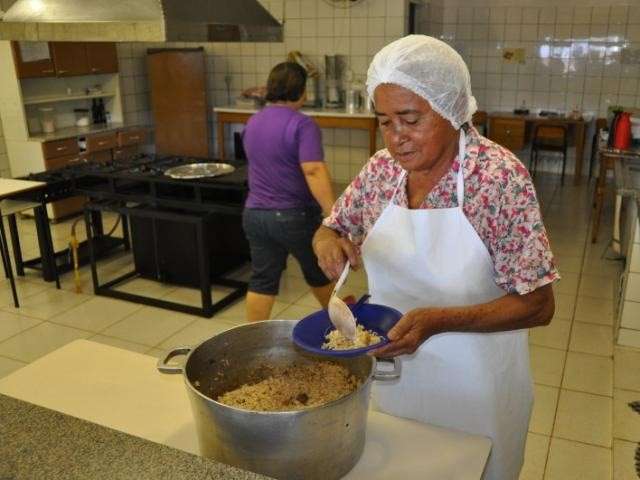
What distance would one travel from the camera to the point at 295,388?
1.20m

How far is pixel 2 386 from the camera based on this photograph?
1.33m

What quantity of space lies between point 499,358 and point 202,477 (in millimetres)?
841

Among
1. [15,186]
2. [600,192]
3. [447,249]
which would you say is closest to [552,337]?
[600,192]

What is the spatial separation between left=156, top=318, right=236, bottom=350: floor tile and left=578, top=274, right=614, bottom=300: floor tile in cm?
224

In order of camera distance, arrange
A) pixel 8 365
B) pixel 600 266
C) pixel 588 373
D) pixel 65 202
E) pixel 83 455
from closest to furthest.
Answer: pixel 83 455, pixel 588 373, pixel 8 365, pixel 600 266, pixel 65 202

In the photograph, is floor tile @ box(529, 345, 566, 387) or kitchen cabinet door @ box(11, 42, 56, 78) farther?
kitchen cabinet door @ box(11, 42, 56, 78)

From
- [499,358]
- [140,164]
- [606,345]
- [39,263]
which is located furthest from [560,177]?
[499,358]

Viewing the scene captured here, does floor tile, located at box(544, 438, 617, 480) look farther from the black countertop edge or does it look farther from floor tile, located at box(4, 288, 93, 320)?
floor tile, located at box(4, 288, 93, 320)

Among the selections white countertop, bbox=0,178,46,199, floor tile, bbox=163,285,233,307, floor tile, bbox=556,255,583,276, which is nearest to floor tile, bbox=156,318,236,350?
floor tile, bbox=163,285,233,307

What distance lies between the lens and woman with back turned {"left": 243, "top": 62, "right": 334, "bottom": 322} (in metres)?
2.68

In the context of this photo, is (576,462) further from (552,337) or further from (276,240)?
(276,240)

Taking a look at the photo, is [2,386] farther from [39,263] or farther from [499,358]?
[39,263]

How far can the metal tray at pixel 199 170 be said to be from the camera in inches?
136

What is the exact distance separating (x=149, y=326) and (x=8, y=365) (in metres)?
0.73
